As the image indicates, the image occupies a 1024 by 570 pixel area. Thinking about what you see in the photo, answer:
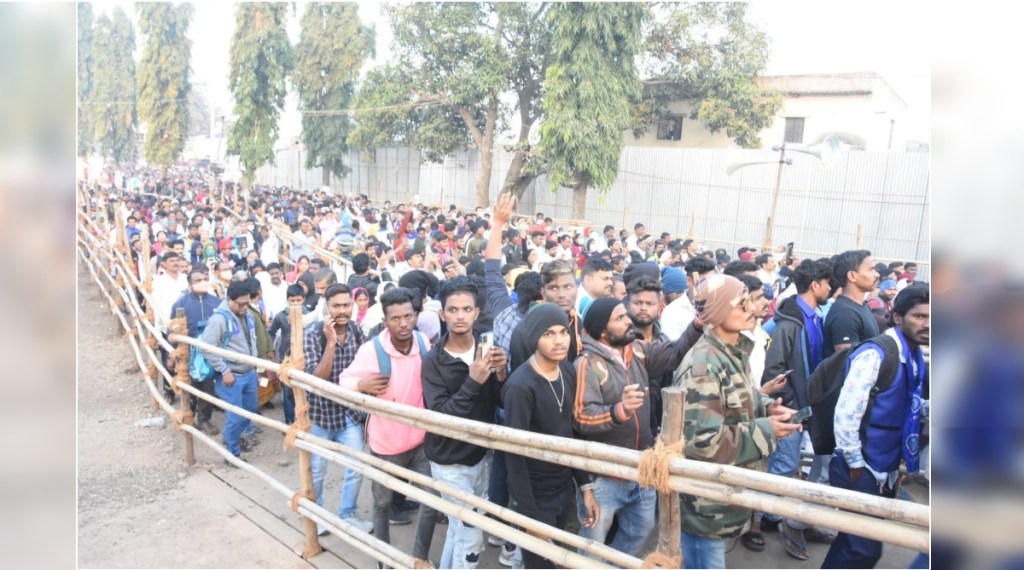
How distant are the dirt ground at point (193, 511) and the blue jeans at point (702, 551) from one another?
48.5 inches

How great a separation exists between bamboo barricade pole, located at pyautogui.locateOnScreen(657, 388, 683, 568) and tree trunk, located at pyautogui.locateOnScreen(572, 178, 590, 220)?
1904cm

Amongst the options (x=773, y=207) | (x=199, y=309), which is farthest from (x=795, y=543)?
(x=773, y=207)

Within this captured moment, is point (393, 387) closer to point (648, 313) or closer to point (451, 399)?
point (451, 399)

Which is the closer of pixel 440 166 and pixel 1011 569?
pixel 1011 569

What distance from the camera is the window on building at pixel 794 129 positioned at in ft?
72.1

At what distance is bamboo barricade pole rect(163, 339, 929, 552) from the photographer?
1.79 metres

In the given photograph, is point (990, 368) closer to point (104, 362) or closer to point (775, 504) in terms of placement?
point (775, 504)

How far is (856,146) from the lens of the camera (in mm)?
20344

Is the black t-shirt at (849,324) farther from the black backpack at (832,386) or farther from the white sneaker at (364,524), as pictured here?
the white sneaker at (364,524)

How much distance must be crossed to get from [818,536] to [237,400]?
449 cm

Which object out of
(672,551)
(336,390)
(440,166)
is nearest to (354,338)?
(336,390)

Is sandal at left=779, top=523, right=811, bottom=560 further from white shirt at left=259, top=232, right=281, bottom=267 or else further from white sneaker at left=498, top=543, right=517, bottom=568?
white shirt at left=259, top=232, right=281, bottom=267

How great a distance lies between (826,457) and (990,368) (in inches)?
143

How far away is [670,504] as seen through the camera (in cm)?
234
